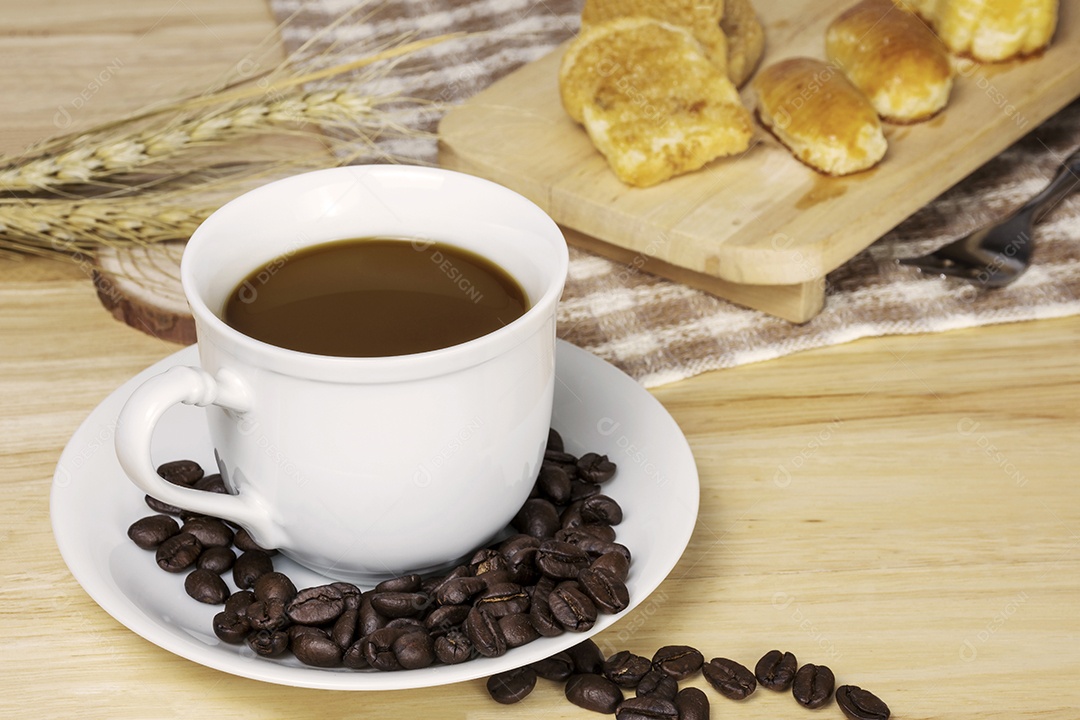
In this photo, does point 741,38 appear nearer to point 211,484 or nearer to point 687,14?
point 687,14

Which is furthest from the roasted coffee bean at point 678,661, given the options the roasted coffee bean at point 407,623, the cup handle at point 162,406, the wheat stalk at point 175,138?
the wheat stalk at point 175,138

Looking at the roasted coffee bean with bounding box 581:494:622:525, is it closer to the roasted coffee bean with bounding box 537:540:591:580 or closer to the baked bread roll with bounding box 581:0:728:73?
the roasted coffee bean with bounding box 537:540:591:580

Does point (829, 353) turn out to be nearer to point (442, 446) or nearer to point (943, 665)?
point (943, 665)

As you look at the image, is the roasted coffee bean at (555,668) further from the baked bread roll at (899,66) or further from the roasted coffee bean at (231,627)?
the baked bread roll at (899,66)

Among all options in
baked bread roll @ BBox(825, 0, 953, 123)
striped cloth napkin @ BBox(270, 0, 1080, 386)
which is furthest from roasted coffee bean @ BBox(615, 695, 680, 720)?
baked bread roll @ BBox(825, 0, 953, 123)

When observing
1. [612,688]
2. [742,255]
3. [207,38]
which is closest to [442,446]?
[612,688]

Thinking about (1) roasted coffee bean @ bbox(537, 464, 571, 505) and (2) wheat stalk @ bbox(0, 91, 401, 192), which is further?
(2) wheat stalk @ bbox(0, 91, 401, 192)
